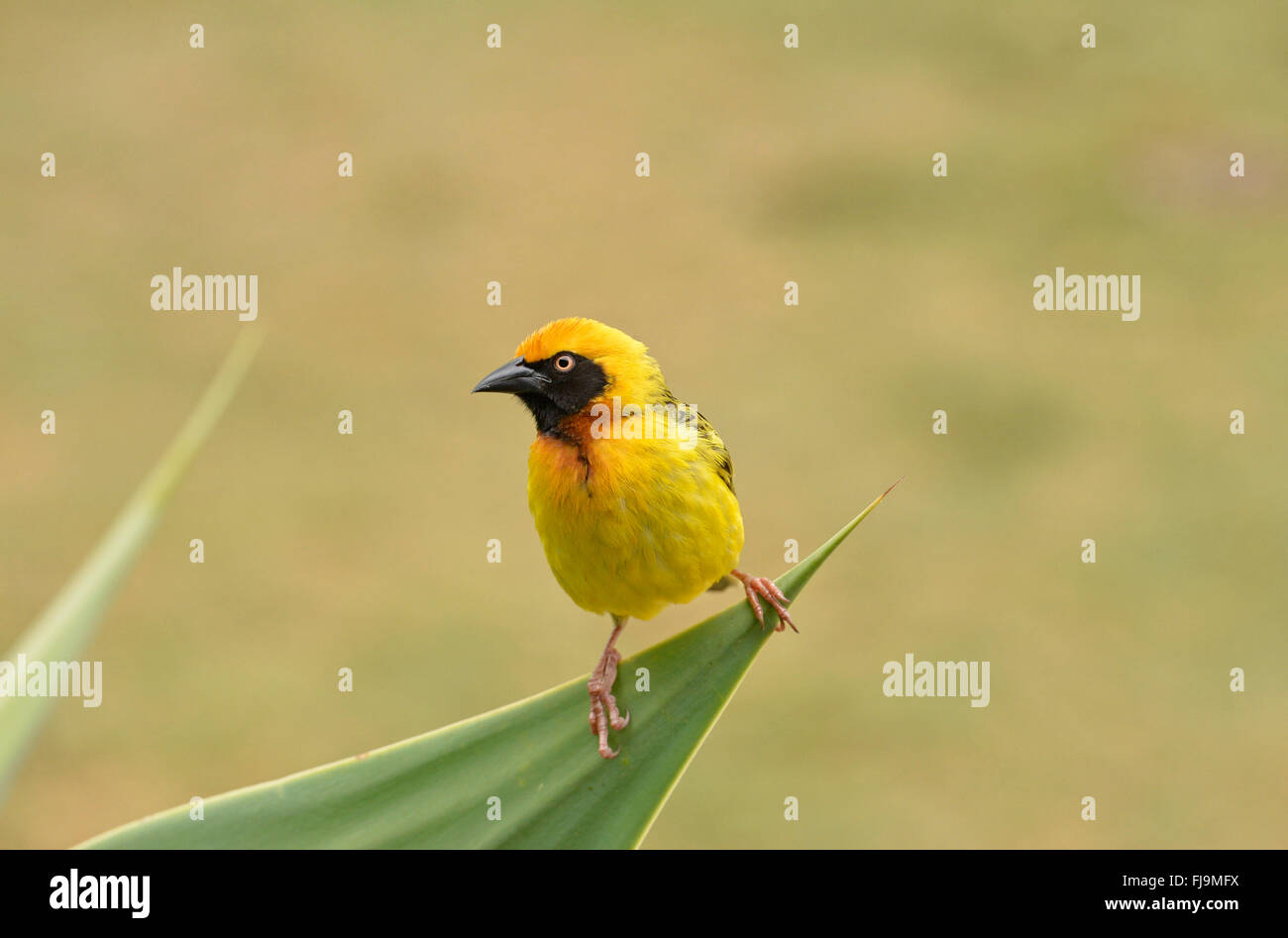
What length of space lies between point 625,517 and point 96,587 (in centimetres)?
127

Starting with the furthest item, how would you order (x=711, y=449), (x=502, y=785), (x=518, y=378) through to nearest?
1. (x=711, y=449)
2. (x=518, y=378)
3. (x=502, y=785)

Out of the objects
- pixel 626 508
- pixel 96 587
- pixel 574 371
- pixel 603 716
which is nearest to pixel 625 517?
pixel 626 508

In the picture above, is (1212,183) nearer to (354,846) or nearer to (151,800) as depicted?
(151,800)

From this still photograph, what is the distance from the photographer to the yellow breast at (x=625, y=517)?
2885 millimetres

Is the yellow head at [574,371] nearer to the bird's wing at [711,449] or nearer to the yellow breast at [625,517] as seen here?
the yellow breast at [625,517]

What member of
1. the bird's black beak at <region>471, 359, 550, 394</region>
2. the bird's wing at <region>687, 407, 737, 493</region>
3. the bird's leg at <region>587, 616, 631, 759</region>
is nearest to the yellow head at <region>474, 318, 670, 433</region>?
the bird's black beak at <region>471, 359, 550, 394</region>

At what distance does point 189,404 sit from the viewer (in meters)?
11.8

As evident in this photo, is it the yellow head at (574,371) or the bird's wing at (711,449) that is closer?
the yellow head at (574,371)

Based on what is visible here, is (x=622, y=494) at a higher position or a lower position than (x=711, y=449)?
Answer: lower

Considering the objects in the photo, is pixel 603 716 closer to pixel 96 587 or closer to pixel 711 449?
pixel 96 587

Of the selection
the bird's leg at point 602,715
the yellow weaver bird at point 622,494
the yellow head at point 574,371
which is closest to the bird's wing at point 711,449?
the yellow weaver bird at point 622,494

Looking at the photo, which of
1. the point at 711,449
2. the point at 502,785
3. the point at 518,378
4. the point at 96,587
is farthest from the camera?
the point at 711,449

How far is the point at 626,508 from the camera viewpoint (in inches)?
114

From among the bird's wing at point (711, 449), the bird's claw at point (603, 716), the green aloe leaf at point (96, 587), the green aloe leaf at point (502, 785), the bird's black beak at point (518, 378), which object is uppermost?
the bird's black beak at point (518, 378)
